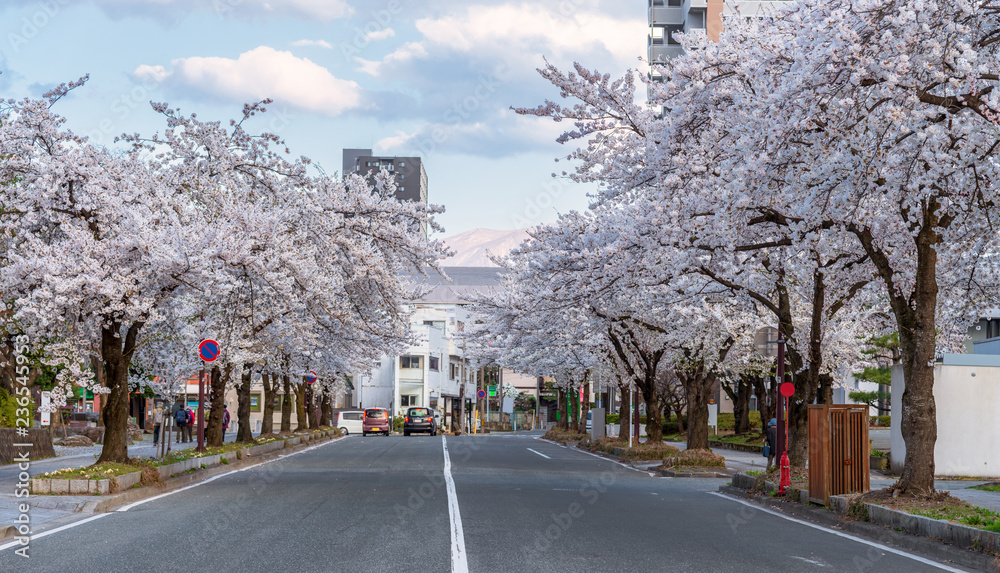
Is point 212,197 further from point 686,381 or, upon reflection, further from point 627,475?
point 686,381

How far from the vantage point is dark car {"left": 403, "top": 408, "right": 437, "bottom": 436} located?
65.7 m

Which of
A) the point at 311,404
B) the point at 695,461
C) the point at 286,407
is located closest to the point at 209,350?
the point at 695,461

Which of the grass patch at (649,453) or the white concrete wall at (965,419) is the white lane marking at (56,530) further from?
the grass patch at (649,453)

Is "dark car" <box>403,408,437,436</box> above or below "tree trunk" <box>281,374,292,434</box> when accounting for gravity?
below

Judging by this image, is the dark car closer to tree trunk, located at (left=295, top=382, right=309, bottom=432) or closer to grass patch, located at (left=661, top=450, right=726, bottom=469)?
tree trunk, located at (left=295, top=382, right=309, bottom=432)

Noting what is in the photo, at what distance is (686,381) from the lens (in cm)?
3300

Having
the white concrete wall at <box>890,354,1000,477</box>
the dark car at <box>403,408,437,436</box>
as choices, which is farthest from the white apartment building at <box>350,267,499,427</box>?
the white concrete wall at <box>890,354,1000,477</box>

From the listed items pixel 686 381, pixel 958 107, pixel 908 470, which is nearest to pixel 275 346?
pixel 686 381

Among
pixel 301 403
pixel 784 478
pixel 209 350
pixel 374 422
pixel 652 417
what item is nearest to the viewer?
pixel 784 478

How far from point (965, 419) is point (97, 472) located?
22.0 m

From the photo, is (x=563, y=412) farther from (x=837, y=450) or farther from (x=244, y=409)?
(x=837, y=450)

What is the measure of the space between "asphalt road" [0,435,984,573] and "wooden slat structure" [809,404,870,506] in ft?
3.91

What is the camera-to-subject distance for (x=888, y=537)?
13.0m

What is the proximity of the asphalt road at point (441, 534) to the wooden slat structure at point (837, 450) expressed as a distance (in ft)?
3.91
